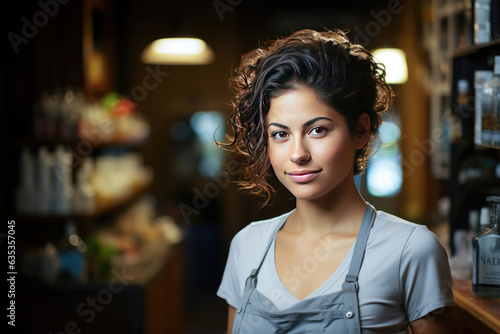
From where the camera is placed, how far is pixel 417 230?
1.36 m

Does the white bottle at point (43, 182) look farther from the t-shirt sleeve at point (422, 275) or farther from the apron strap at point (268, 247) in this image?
the t-shirt sleeve at point (422, 275)

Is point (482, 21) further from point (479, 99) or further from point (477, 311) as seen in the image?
point (477, 311)

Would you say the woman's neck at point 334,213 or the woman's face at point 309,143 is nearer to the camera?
the woman's face at point 309,143

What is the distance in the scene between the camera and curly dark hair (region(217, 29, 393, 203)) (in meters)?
1.37

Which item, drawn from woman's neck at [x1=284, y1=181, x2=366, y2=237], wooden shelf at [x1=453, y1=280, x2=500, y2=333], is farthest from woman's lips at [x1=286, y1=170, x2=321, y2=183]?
wooden shelf at [x1=453, y1=280, x2=500, y2=333]

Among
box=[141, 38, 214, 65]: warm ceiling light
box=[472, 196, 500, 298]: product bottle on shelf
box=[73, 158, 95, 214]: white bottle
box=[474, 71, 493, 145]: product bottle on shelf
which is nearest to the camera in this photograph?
box=[472, 196, 500, 298]: product bottle on shelf

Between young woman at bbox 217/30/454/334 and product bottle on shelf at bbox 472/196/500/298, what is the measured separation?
1.94 ft

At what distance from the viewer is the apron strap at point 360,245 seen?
1.35 m

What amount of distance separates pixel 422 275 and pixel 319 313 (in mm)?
263

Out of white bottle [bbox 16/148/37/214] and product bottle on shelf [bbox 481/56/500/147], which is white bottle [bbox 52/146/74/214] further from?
product bottle on shelf [bbox 481/56/500/147]

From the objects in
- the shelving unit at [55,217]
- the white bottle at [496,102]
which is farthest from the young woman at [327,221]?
the shelving unit at [55,217]

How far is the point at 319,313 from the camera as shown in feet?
4.40

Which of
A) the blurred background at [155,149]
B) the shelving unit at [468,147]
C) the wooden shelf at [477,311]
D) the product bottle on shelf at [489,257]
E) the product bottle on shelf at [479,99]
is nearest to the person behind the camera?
the wooden shelf at [477,311]

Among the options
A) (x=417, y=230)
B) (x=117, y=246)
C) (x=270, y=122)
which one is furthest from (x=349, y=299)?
(x=117, y=246)
